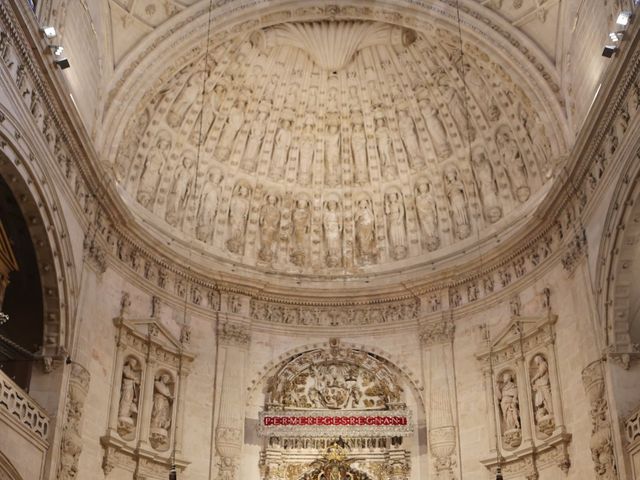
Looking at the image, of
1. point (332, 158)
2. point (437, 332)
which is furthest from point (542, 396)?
point (332, 158)

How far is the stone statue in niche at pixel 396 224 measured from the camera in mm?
27109

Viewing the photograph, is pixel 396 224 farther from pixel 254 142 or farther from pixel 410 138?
pixel 254 142

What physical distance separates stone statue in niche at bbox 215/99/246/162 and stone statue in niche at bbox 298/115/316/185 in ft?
6.94

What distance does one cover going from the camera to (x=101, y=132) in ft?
73.6

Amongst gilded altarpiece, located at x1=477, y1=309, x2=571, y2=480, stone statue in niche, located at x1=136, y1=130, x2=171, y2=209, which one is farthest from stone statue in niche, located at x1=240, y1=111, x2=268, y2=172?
gilded altarpiece, located at x1=477, y1=309, x2=571, y2=480

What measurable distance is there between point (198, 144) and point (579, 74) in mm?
11039

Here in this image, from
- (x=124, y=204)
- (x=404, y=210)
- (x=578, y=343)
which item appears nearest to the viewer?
(x=578, y=343)

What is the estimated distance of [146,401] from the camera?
22.5m

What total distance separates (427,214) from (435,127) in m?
2.67

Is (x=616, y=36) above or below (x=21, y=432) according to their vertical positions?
above

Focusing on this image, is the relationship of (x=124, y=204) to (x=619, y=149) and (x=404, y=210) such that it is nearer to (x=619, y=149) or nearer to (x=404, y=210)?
(x=404, y=210)

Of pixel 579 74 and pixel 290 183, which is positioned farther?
pixel 290 183

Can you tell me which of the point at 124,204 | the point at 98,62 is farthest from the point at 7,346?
the point at 98,62

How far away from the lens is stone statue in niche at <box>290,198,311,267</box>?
89.9ft
